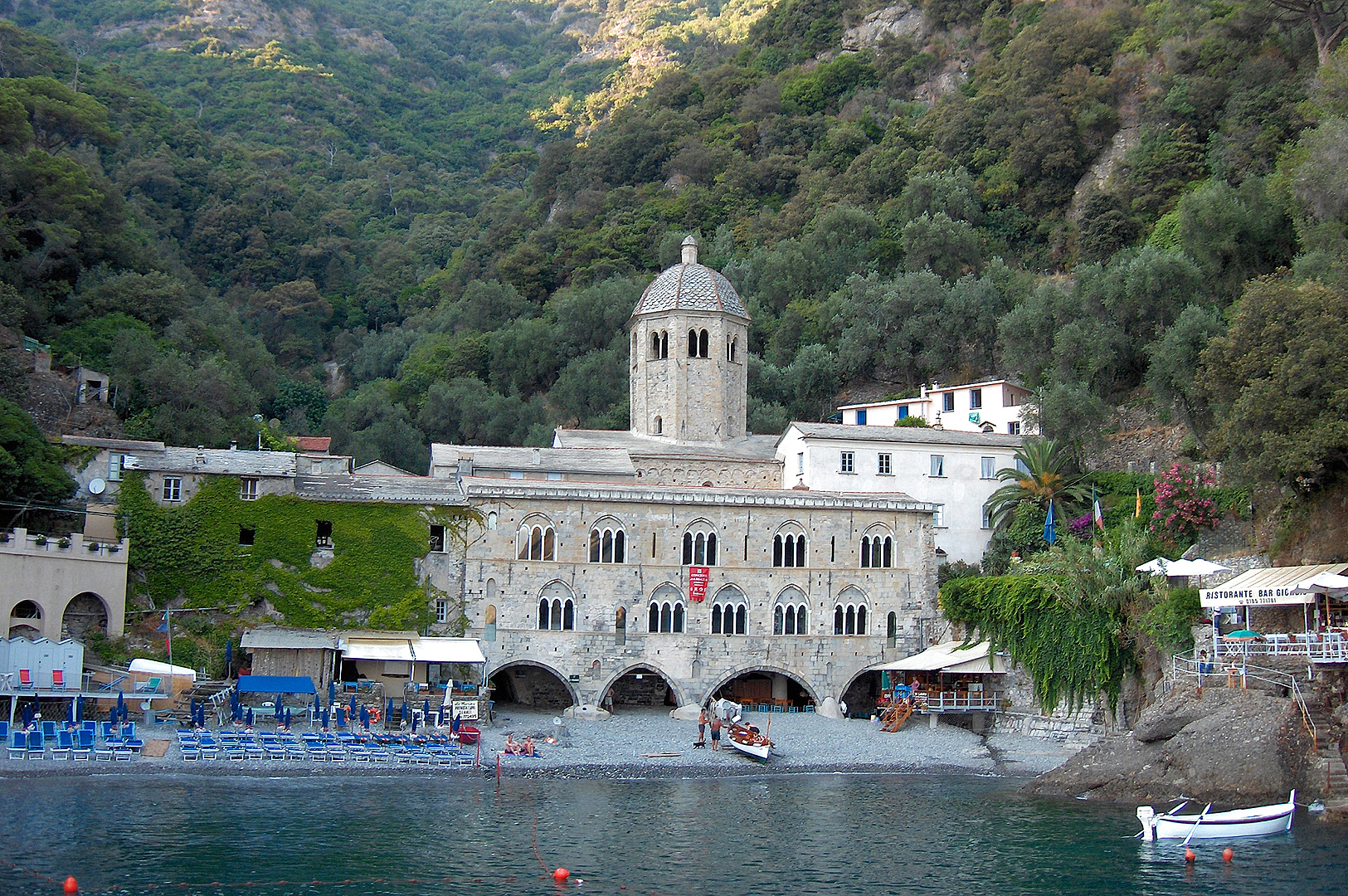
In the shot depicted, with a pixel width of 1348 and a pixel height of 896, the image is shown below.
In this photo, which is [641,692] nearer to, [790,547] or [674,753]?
[790,547]

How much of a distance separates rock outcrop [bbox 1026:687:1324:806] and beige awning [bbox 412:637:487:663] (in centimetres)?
1708

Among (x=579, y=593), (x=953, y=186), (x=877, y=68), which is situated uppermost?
(x=877, y=68)

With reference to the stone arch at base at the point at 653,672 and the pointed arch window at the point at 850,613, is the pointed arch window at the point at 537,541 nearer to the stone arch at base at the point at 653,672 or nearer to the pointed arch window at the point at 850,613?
the stone arch at base at the point at 653,672

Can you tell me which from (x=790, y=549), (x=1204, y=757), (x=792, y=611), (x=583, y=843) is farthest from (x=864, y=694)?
(x=583, y=843)

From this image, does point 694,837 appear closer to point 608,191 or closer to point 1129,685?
point 1129,685

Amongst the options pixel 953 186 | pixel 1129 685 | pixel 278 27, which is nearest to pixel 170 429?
pixel 1129 685

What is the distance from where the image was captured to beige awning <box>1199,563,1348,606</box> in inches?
1223

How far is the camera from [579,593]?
42531 millimetres

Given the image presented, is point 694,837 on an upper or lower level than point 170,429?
lower

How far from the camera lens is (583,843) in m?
25.5

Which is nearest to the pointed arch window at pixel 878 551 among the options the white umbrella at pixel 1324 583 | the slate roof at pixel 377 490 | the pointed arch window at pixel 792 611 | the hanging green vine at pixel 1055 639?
the pointed arch window at pixel 792 611

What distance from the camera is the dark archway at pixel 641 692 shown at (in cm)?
4497

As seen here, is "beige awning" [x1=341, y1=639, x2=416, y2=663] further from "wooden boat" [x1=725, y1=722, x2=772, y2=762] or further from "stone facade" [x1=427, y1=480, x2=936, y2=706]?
"wooden boat" [x1=725, y1=722, x2=772, y2=762]

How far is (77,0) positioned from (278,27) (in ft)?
57.2
